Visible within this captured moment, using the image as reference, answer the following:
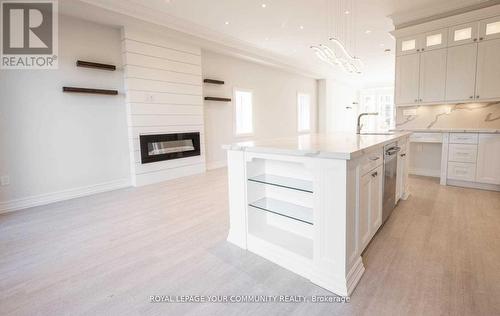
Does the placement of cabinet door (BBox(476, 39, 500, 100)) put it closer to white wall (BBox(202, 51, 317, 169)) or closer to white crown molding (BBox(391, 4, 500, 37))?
white crown molding (BBox(391, 4, 500, 37))

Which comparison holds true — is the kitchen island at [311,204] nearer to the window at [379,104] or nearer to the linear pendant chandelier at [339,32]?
the linear pendant chandelier at [339,32]

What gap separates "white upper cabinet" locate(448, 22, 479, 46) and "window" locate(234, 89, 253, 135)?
171 inches

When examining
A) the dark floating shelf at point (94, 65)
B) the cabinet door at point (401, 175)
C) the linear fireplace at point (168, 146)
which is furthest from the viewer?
the linear fireplace at point (168, 146)

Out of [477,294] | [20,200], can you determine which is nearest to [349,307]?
[477,294]

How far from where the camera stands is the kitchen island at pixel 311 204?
5.30ft

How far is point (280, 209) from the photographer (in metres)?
2.09

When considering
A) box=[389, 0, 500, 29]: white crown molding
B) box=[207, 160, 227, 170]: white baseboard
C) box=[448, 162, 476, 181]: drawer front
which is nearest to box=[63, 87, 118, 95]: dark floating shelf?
box=[207, 160, 227, 170]: white baseboard

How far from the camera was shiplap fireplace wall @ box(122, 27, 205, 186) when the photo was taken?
4.43 metres

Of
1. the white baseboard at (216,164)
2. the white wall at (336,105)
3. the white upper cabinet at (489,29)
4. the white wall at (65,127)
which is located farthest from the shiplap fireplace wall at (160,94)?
the white wall at (336,105)

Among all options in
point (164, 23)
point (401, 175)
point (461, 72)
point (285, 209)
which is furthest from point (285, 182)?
point (461, 72)

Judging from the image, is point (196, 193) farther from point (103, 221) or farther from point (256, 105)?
point (256, 105)

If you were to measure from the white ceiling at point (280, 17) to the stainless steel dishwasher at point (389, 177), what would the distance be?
275cm

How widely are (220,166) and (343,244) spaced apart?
4915 mm

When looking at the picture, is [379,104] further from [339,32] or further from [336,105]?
[339,32]
